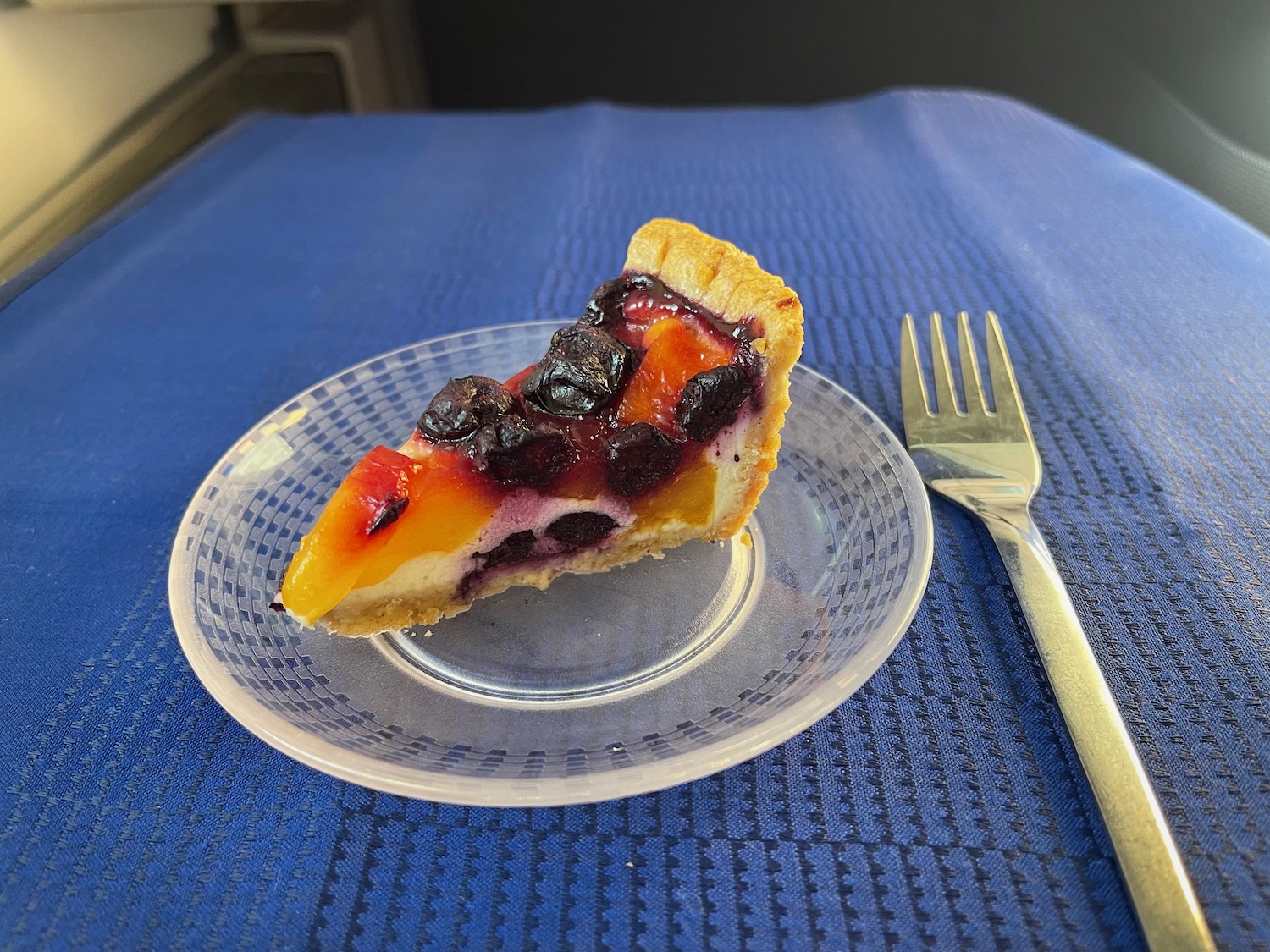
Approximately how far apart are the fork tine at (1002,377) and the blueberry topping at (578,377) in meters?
0.74

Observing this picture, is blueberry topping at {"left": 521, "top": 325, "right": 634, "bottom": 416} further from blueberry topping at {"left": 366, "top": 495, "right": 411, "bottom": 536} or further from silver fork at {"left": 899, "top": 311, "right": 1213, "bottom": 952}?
silver fork at {"left": 899, "top": 311, "right": 1213, "bottom": 952}

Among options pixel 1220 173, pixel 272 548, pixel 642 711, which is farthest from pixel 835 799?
pixel 1220 173

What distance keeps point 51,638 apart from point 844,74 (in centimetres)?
436

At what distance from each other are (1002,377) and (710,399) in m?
0.69

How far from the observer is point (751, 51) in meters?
4.38

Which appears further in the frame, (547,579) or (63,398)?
(63,398)

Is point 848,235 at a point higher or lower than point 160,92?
lower

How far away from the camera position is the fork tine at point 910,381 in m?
1.58

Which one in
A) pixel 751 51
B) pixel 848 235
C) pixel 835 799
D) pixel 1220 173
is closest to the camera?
pixel 835 799

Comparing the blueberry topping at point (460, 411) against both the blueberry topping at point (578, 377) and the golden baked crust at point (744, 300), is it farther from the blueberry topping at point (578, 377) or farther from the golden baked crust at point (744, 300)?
the golden baked crust at point (744, 300)

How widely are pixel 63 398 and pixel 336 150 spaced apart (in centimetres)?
136

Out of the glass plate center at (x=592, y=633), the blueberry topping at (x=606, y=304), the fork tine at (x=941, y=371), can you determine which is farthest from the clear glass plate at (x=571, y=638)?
the blueberry topping at (x=606, y=304)

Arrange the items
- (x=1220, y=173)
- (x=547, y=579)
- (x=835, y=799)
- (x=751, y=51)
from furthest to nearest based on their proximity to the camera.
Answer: (x=751, y=51)
(x=1220, y=173)
(x=547, y=579)
(x=835, y=799)

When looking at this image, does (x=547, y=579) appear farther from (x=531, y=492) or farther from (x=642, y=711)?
(x=642, y=711)
